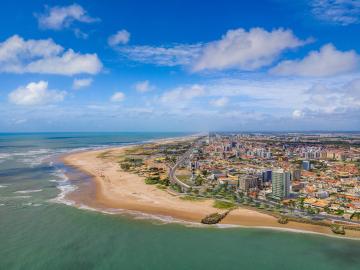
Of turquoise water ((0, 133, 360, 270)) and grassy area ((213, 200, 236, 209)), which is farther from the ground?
grassy area ((213, 200, 236, 209))

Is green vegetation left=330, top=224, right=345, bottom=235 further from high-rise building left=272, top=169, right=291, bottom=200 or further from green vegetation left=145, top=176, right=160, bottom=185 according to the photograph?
green vegetation left=145, top=176, right=160, bottom=185

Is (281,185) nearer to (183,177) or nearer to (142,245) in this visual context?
(183,177)

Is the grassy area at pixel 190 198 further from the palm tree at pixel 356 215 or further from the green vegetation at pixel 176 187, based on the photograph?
the palm tree at pixel 356 215

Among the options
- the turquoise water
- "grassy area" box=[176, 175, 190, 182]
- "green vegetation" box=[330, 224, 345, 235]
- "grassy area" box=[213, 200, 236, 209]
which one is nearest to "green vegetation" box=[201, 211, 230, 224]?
the turquoise water

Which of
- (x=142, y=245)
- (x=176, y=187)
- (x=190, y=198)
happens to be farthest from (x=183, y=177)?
(x=142, y=245)

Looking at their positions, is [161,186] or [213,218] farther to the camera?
[161,186]
